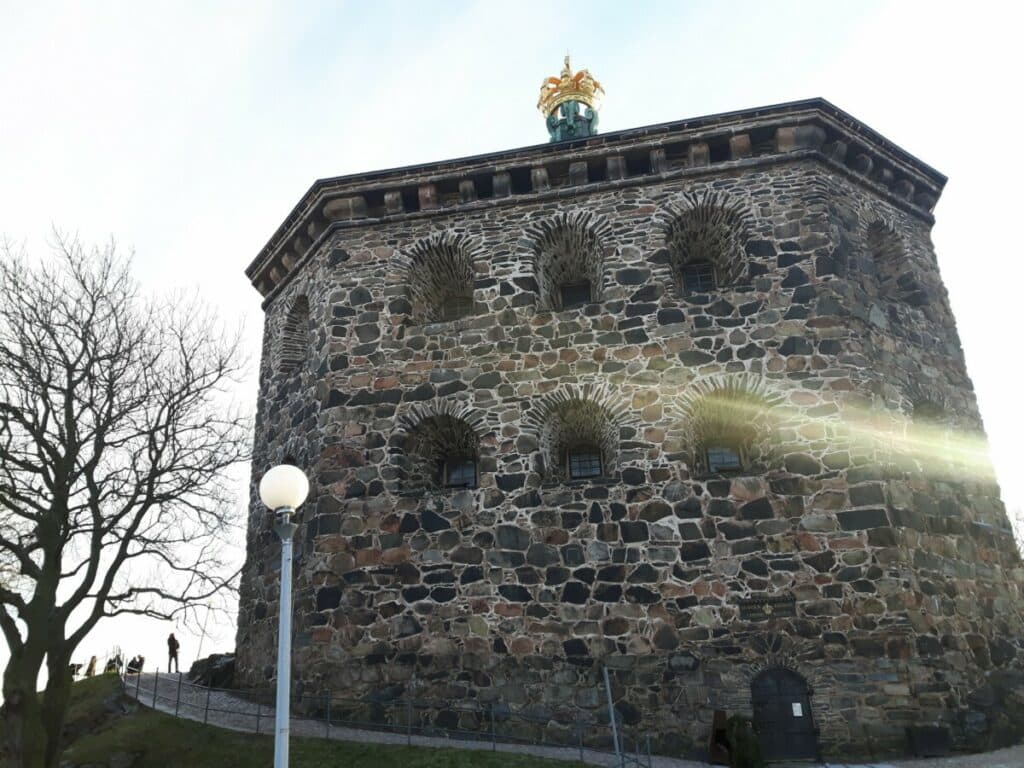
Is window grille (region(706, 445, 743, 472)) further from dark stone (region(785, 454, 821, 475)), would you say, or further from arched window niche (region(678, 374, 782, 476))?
dark stone (region(785, 454, 821, 475))

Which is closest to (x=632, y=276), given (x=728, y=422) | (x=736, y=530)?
(x=728, y=422)

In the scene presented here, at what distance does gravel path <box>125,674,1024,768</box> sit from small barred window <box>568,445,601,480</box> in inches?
163

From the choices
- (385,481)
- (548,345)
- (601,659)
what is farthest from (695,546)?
(385,481)

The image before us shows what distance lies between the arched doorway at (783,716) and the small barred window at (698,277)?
644 cm

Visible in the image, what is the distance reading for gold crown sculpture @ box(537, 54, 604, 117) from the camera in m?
20.0

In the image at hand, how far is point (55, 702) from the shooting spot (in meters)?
10.5

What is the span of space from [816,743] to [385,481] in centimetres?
724

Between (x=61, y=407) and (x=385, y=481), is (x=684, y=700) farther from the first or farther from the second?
(x=61, y=407)

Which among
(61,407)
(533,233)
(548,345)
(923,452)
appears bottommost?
(923,452)

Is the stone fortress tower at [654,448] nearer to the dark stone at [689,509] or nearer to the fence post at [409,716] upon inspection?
the dark stone at [689,509]

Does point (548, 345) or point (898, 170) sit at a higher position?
point (898, 170)

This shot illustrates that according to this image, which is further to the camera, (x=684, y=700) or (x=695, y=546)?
(x=695, y=546)

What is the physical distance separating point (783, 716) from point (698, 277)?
7.27 metres

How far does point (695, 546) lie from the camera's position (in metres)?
11.8
